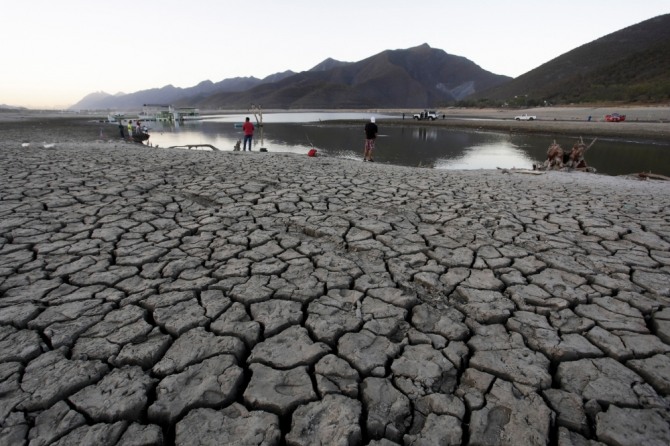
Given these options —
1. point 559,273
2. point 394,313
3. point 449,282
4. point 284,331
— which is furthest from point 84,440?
point 559,273

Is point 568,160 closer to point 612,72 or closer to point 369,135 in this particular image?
point 369,135

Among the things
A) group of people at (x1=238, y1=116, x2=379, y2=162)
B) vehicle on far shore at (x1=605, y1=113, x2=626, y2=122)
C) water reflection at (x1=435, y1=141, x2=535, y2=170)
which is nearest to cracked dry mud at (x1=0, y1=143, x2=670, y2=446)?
group of people at (x1=238, y1=116, x2=379, y2=162)

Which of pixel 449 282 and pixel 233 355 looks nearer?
pixel 233 355

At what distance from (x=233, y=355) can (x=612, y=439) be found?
5.81ft

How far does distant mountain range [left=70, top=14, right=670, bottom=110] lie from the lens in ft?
153

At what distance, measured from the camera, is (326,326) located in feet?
6.91

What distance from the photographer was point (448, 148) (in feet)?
72.1

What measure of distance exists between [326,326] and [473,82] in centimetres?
19101

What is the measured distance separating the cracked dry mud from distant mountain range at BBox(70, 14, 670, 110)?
4746cm

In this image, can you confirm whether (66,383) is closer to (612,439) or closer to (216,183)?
(612,439)

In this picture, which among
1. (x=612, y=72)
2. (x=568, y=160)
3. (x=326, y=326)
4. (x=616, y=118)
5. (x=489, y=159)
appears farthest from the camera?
(x=612, y=72)

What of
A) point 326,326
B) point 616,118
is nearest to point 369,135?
point 326,326

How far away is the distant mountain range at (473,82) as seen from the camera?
46781mm

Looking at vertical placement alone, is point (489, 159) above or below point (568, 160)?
below
